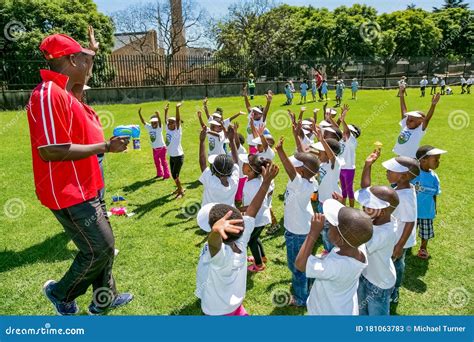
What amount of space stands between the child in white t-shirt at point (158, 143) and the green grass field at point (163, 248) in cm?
37

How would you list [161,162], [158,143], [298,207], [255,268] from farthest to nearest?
[161,162], [158,143], [255,268], [298,207]

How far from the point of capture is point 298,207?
423 centimetres

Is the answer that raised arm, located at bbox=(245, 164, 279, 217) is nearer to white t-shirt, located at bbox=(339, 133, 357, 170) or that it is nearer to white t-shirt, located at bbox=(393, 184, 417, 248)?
white t-shirt, located at bbox=(393, 184, 417, 248)

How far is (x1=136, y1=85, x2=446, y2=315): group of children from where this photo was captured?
2885 millimetres

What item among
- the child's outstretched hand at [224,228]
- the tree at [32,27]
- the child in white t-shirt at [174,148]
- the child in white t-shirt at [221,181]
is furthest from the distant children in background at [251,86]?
the child's outstretched hand at [224,228]

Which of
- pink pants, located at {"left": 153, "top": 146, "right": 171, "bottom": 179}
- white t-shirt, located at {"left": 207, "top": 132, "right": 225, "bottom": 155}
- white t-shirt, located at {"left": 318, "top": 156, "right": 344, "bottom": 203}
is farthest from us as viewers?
pink pants, located at {"left": 153, "top": 146, "right": 171, "bottom": 179}

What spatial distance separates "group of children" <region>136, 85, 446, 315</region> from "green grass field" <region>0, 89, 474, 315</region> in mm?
416

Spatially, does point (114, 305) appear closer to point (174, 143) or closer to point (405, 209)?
point (405, 209)

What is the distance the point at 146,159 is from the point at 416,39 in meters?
40.2

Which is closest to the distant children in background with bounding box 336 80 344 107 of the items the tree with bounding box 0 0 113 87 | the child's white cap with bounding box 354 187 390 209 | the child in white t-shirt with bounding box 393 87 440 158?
the tree with bounding box 0 0 113 87

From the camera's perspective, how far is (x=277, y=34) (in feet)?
112

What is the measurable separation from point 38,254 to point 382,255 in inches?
192

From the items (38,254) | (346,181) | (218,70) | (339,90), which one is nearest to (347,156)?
(346,181)

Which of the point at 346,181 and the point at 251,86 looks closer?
the point at 346,181
